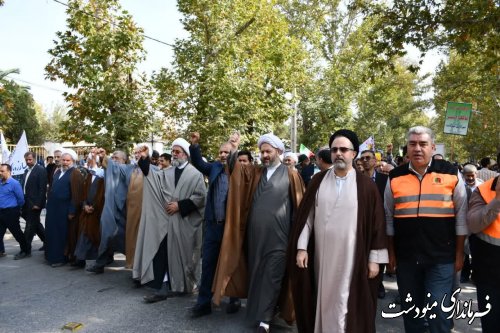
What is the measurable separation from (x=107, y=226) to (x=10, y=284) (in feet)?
4.97

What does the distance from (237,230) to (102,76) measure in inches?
221

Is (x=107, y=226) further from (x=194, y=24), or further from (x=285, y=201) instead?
(x=194, y=24)

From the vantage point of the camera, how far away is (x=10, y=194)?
26.8 ft

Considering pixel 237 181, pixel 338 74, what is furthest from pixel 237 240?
pixel 338 74

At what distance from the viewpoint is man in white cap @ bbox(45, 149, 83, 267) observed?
24.5 feet

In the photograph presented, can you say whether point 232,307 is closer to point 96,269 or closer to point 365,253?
point 365,253

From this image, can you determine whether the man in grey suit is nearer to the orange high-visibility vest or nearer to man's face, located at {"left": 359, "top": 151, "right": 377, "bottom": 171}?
man's face, located at {"left": 359, "top": 151, "right": 377, "bottom": 171}

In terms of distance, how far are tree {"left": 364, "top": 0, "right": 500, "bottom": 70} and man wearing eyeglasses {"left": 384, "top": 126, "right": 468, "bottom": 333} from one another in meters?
5.32

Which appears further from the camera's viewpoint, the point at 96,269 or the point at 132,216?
the point at 96,269

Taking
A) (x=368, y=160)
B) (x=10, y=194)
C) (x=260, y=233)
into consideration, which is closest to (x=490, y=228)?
(x=260, y=233)

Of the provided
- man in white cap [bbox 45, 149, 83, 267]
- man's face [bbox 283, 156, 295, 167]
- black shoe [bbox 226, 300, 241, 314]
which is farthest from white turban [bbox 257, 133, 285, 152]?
man in white cap [bbox 45, 149, 83, 267]

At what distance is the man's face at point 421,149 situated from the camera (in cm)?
356

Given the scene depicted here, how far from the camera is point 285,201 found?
15.1 ft

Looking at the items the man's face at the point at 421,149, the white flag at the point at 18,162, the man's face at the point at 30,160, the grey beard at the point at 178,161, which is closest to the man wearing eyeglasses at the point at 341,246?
the man's face at the point at 421,149
